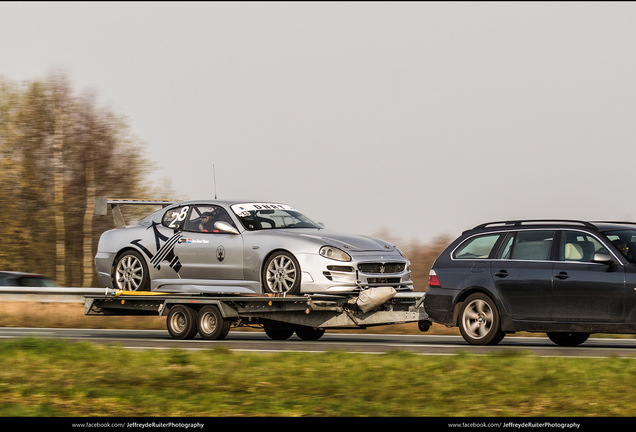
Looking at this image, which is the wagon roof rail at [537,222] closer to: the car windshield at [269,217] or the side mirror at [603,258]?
the side mirror at [603,258]

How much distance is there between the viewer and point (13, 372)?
329 inches

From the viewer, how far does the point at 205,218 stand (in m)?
13.9

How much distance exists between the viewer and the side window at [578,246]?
1136 centimetres

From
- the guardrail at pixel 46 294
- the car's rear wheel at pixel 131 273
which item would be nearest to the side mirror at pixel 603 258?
the car's rear wheel at pixel 131 273

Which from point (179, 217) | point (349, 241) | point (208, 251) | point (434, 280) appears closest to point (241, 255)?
point (208, 251)

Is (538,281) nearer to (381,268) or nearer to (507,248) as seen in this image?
(507,248)

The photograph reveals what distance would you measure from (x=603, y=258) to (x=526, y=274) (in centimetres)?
111

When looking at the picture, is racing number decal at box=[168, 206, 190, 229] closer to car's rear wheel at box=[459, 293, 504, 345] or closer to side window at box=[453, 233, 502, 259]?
side window at box=[453, 233, 502, 259]

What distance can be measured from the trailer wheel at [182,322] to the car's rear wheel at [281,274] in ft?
4.38

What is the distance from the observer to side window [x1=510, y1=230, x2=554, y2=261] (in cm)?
1177

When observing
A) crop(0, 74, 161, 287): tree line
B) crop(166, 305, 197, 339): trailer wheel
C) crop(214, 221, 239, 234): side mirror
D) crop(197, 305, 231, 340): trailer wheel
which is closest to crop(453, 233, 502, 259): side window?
crop(214, 221, 239, 234): side mirror

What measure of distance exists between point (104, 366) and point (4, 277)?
41.5 ft
